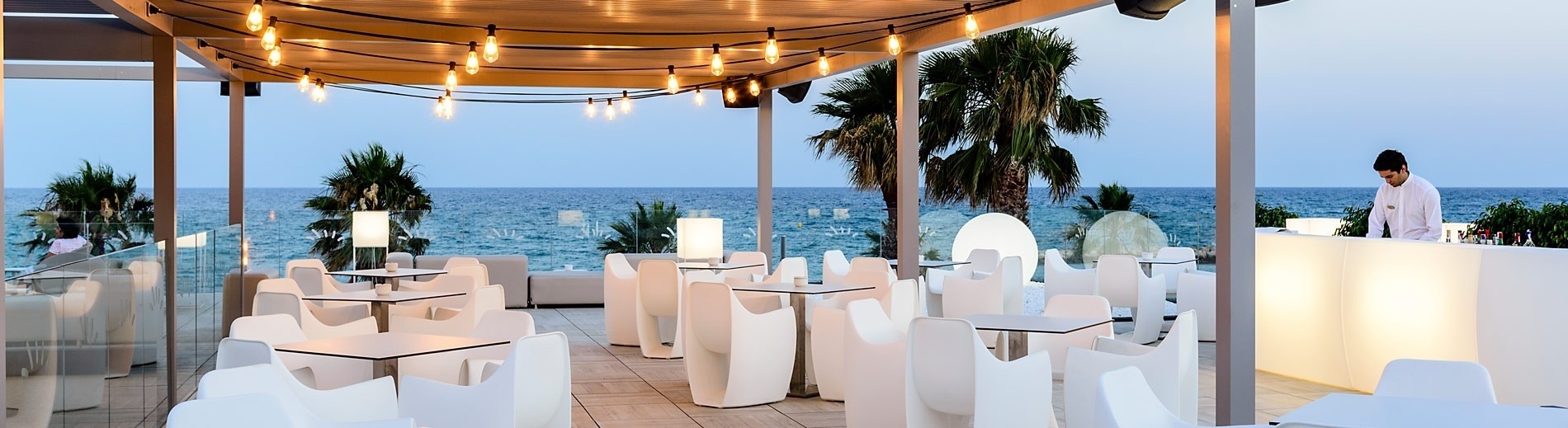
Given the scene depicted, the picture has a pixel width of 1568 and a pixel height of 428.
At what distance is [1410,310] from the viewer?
260 inches

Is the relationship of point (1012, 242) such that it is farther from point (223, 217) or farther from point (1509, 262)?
point (223, 217)

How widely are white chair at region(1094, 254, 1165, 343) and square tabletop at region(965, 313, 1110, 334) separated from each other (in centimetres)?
410

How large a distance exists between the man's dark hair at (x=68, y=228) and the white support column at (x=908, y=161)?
6614mm

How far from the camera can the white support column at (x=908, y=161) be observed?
28.2 feet

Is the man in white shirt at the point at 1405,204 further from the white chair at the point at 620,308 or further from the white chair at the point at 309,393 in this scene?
the white chair at the point at 309,393

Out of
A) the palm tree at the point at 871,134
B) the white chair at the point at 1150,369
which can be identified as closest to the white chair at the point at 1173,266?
the palm tree at the point at 871,134

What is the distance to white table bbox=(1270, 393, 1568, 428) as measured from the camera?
2.97m

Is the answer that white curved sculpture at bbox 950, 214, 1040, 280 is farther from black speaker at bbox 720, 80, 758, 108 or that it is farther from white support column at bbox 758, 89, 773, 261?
black speaker at bbox 720, 80, 758, 108

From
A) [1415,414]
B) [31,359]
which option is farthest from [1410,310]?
[31,359]

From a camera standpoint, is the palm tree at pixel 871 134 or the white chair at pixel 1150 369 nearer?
the white chair at pixel 1150 369

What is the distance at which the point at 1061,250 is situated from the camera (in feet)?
35.9

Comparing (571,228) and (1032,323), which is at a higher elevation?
(571,228)

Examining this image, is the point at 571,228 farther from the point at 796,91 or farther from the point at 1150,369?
the point at 1150,369

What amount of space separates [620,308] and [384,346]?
5024 mm
